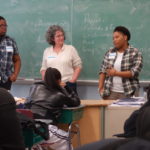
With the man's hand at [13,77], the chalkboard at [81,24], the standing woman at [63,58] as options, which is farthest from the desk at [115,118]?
the man's hand at [13,77]

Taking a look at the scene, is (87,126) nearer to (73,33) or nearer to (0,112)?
(73,33)

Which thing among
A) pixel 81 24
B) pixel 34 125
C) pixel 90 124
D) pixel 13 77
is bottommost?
pixel 90 124

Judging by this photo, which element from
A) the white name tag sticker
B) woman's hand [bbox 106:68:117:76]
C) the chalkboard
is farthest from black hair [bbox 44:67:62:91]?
the chalkboard

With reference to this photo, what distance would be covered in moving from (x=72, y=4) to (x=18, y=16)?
99cm

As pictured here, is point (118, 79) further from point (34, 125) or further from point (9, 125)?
point (9, 125)

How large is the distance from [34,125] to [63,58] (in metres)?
2.62

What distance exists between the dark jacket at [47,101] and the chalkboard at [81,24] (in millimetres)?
1776

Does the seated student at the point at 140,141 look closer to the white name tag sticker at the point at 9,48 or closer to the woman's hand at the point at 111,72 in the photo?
the woman's hand at the point at 111,72

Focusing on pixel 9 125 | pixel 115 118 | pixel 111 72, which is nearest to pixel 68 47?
pixel 111 72

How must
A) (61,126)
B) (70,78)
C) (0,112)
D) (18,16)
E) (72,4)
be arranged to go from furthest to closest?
1. (18,16)
2. (72,4)
3. (70,78)
4. (61,126)
5. (0,112)

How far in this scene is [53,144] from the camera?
3.95 meters

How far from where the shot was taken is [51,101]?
13.3 ft

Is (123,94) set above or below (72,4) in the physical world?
below

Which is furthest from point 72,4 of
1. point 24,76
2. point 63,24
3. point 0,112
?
point 0,112
